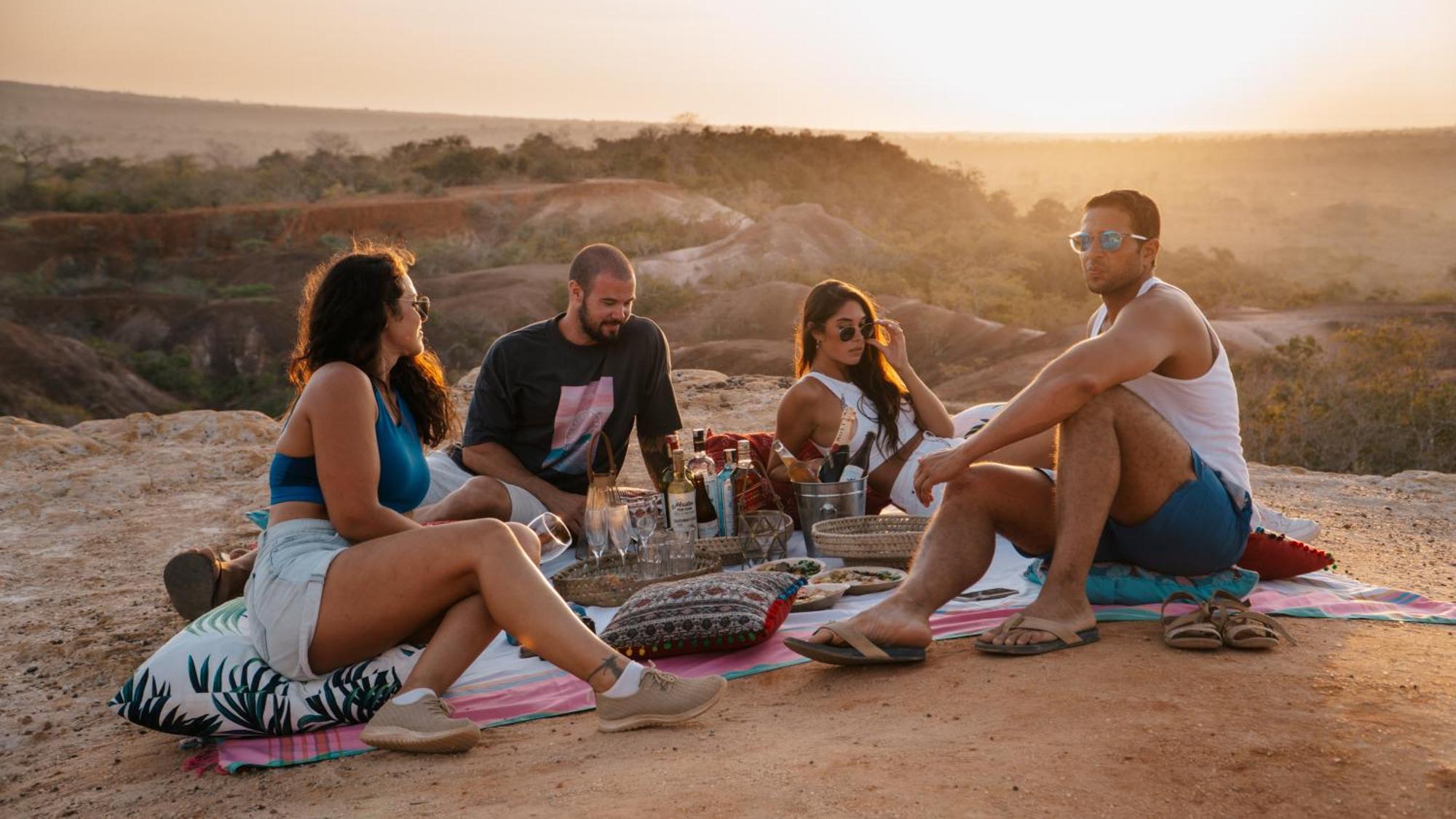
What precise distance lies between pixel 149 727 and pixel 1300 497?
589cm

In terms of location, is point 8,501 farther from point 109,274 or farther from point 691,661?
point 109,274

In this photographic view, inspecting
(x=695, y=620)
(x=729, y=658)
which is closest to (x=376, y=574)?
(x=695, y=620)

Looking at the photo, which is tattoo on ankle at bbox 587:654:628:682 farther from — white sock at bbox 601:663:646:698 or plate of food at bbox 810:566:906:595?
plate of food at bbox 810:566:906:595

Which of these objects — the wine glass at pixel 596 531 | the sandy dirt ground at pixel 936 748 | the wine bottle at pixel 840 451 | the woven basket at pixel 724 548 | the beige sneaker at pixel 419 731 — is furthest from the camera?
the wine bottle at pixel 840 451

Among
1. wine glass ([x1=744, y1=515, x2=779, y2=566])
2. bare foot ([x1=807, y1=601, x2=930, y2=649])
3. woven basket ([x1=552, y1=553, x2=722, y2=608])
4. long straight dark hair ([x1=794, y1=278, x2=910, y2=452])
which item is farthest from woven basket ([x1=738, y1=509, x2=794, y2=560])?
bare foot ([x1=807, y1=601, x2=930, y2=649])

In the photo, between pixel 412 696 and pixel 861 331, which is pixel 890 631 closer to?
pixel 412 696

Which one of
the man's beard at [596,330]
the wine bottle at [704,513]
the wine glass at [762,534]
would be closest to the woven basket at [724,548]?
the wine glass at [762,534]

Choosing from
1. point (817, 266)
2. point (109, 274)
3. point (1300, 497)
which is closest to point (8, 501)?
point (1300, 497)

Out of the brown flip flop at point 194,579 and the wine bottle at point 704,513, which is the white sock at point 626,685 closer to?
the wine bottle at point 704,513

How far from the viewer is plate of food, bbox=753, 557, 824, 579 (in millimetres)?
4293

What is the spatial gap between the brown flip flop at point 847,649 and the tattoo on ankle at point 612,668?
0.49 meters

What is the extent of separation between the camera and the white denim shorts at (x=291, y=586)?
3059 mm

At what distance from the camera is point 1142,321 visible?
3295 mm

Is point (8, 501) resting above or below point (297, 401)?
below
